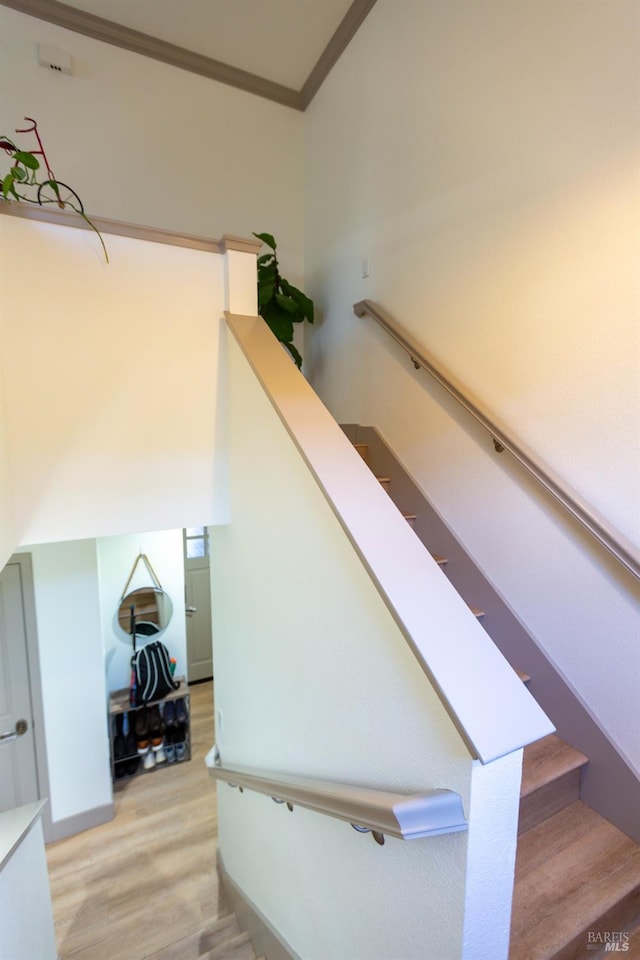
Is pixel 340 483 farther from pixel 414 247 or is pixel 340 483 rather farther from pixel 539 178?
pixel 414 247

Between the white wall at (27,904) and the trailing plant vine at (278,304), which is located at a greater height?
the trailing plant vine at (278,304)

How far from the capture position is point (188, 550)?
15.1ft

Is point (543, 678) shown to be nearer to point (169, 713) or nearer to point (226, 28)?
point (169, 713)

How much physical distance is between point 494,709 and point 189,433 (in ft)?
5.29

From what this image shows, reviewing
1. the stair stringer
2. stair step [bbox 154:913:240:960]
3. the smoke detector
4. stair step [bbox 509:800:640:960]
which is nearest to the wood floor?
stair step [bbox 154:913:240:960]

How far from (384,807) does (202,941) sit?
7.43ft

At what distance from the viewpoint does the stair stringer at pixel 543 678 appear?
1467mm

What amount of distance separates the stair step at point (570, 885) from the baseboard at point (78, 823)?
284 centimetres

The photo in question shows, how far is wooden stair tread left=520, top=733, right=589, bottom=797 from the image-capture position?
148 cm

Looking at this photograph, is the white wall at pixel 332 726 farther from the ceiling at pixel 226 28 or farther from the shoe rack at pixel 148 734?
the ceiling at pixel 226 28

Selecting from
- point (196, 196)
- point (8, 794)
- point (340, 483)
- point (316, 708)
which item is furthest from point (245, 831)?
point (196, 196)

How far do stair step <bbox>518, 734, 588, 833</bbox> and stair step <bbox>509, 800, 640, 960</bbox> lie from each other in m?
0.04

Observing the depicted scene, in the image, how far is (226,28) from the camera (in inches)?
110

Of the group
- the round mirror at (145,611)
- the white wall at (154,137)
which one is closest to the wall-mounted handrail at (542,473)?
the white wall at (154,137)
